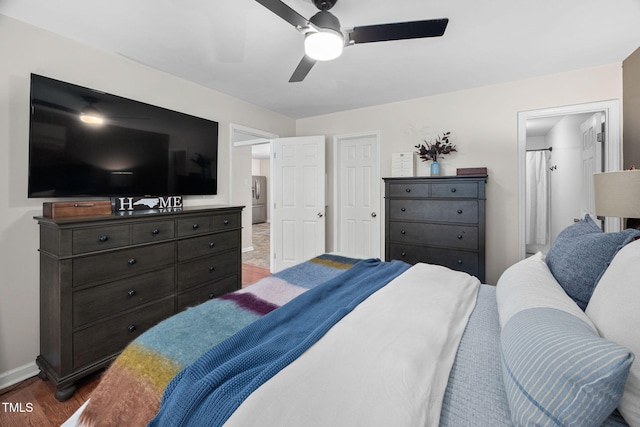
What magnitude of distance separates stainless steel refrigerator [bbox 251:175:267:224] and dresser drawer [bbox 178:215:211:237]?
6980 mm

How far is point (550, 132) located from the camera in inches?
192

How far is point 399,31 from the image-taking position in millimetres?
1618

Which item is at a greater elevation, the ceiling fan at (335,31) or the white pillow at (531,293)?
the ceiling fan at (335,31)

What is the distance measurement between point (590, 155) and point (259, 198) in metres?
8.63

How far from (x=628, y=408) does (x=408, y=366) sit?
0.47m

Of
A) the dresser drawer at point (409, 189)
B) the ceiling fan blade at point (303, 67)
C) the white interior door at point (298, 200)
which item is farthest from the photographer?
the white interior door at point (298, 200)

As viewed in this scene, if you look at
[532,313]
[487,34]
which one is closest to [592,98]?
[487,34]

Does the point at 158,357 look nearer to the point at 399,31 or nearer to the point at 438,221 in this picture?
the point at 399,31

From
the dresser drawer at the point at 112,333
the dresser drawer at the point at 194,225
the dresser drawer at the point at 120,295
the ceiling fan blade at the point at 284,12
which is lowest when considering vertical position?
the dresser drawer at the point at 112,333

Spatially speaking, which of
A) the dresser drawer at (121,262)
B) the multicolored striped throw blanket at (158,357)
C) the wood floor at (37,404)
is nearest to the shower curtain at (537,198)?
the multicolored striped throw blanket at (158,357)

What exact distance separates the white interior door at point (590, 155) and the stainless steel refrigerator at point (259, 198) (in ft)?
27.2

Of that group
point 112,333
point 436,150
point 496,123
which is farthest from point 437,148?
Result: point 112,333

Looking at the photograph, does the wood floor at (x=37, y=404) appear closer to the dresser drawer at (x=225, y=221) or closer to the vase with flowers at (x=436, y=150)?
the dresser drawer at (x=225, y=221)

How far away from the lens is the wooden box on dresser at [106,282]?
1.77 meters
